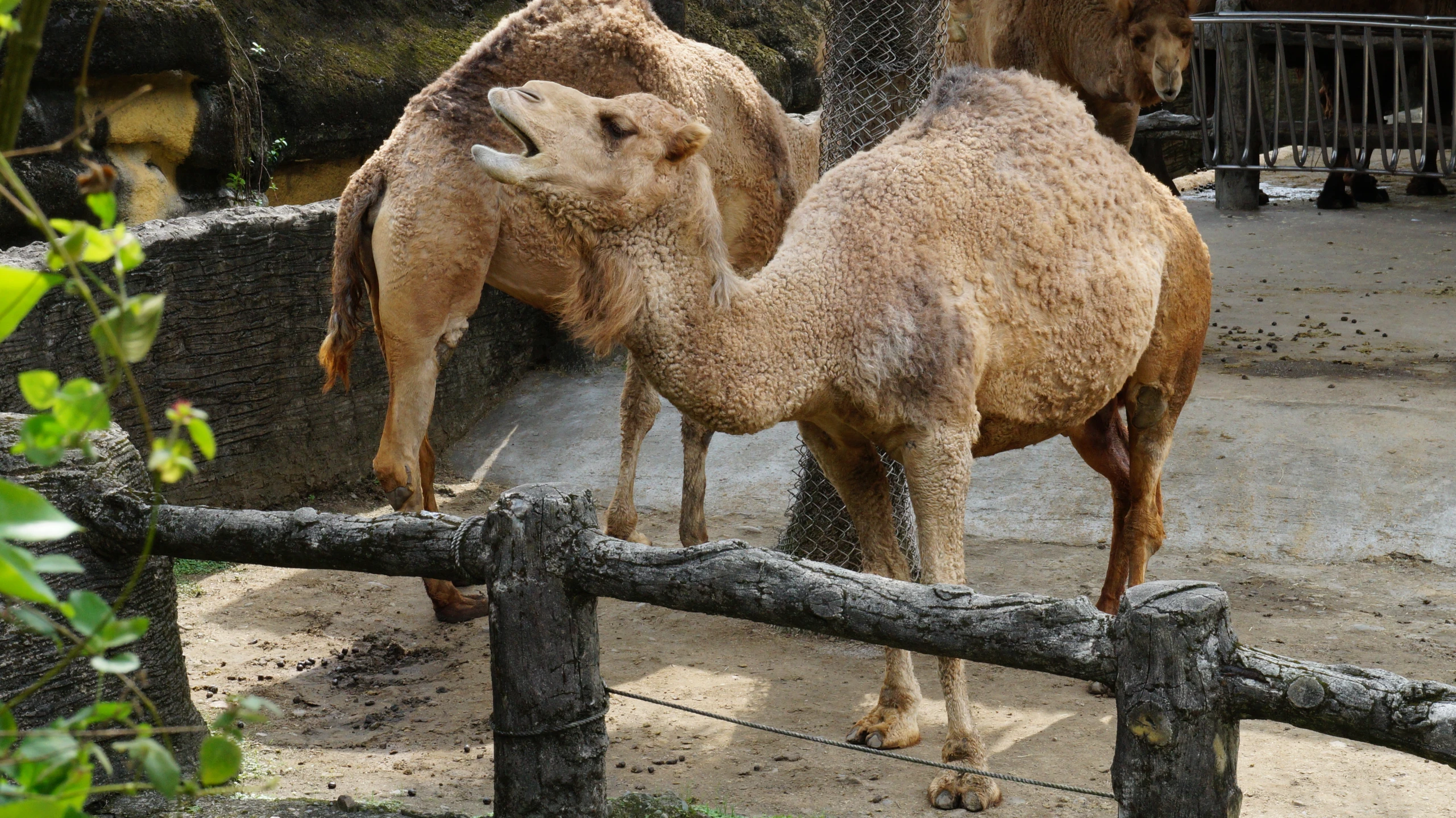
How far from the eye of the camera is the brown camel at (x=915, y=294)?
306 cm

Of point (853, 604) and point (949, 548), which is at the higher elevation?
point (853, 604)

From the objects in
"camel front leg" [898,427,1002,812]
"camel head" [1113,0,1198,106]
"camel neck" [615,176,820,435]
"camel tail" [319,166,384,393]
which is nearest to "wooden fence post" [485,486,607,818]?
"camel neck" [615,176,820,435]

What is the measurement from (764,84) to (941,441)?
6.87m

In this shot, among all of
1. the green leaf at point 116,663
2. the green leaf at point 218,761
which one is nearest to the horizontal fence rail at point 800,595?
the green leaf at point 218,761

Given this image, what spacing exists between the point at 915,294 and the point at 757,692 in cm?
171

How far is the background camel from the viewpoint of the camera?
498 cm

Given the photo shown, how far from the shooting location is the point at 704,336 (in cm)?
320

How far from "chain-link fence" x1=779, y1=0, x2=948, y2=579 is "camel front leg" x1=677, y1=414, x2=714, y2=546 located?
94 cm

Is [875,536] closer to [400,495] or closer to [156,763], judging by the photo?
[400,495]

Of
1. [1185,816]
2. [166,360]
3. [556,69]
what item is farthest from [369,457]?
[1185,816]

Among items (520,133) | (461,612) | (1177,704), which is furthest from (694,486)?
(1177,704)

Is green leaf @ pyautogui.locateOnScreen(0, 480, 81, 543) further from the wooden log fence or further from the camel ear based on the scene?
the camel ear

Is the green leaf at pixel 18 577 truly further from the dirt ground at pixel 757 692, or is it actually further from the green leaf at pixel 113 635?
the dirt ground at pixel 757 692

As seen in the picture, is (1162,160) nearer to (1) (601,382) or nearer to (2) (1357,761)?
Result: (1) (601,382)
